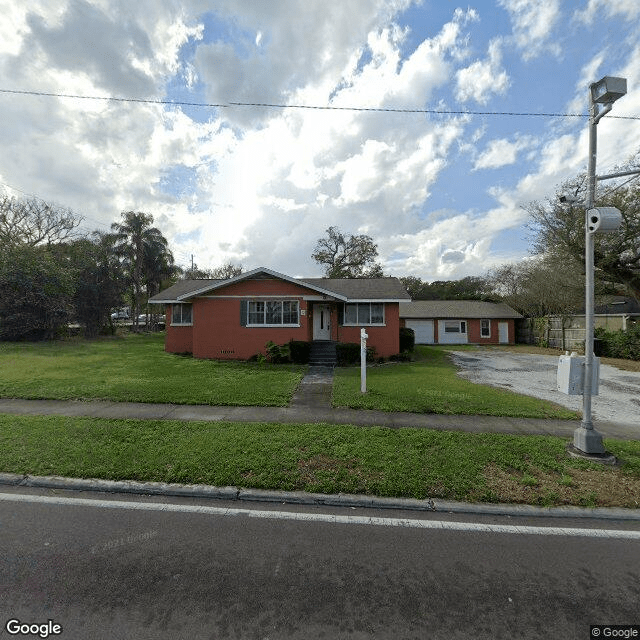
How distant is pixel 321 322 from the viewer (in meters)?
16.9

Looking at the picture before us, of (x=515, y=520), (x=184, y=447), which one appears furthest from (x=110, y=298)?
(x=515, y=520)

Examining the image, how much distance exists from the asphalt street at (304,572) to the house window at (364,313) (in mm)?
13140

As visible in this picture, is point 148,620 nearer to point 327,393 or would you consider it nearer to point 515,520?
point 515,520

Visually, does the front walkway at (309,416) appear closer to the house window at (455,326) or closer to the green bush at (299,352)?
the green bush at (299,352)

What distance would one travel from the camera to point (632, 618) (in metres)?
2.44

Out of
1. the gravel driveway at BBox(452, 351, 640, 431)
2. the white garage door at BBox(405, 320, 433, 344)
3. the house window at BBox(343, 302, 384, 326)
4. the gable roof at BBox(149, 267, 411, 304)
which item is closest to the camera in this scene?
the gravel driveway at BBox(452, 351, 640, 431)

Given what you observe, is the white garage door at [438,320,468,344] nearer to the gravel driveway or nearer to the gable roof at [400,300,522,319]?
the gable roof at [400,300,522,319]

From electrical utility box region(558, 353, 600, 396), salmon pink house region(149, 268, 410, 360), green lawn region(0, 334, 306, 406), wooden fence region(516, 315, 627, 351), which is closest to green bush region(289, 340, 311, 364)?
salmon pink house region(149, 268, 410, 360)

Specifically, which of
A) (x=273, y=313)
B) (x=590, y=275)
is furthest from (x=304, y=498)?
(x=273, y=313)

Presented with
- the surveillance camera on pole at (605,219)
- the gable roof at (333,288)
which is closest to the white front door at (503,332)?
the gable roof at (333,288)

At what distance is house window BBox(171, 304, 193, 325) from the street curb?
14.1m

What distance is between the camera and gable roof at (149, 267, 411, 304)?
15.2 metres

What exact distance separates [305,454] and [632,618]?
12.1ft

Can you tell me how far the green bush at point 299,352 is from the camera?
14680 millimetres
